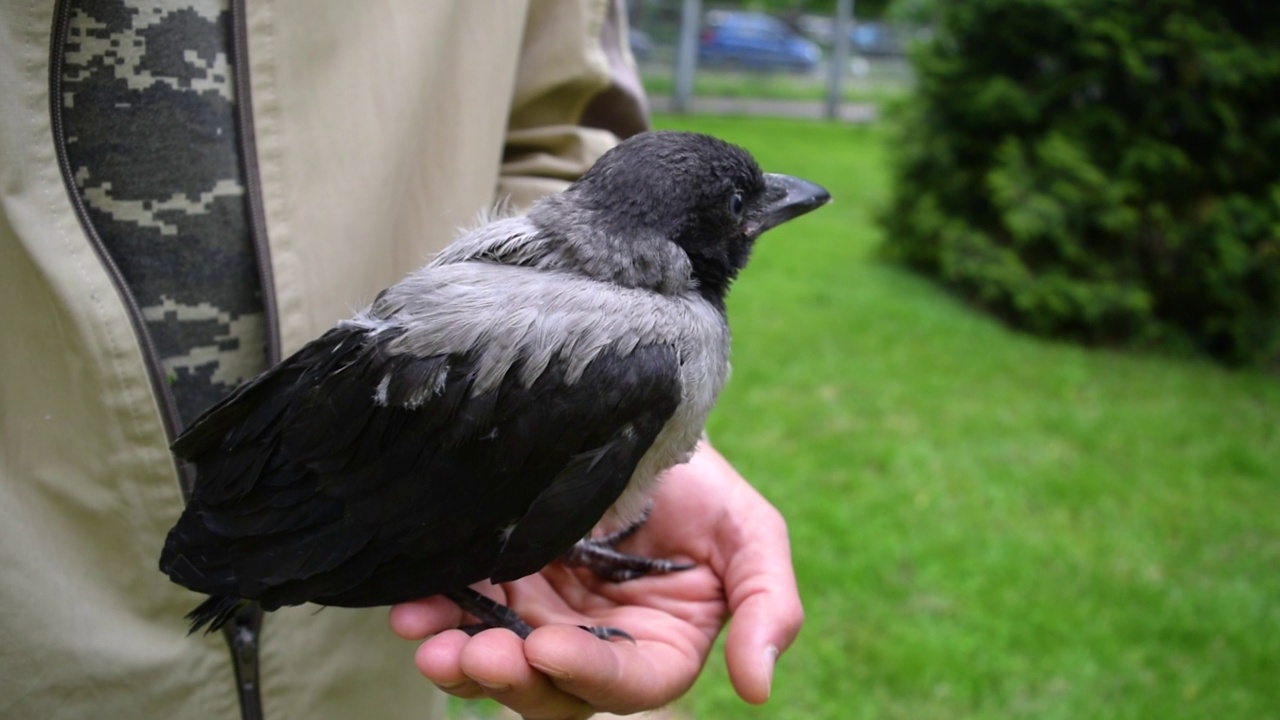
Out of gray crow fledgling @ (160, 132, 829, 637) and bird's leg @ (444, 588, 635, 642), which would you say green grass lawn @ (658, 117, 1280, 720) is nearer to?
bird's leg @ (444, 588, 635, 642)

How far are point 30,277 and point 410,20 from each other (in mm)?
868

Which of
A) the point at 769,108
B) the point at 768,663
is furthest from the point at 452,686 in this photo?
the point at 769,108

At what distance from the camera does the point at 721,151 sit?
1.98 m

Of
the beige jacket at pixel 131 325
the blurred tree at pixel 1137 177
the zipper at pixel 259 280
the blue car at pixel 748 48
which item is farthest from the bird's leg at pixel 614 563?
the blue car at pixel 748 48

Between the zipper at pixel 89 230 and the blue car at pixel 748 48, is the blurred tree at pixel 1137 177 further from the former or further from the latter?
the blue car at pixel 748 48

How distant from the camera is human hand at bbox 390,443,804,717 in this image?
1.57 m

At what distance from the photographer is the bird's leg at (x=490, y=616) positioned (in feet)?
6.19

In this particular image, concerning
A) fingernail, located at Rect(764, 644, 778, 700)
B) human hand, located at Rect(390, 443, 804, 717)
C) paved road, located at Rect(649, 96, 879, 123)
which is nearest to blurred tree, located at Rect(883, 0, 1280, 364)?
human hand, located at Rect(390, 443, 804, 717)

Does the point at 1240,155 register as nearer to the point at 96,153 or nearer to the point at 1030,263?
the point at 1030,263

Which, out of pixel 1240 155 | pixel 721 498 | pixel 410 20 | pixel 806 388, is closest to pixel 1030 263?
pixel 1240 155

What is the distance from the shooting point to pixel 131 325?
1588mm

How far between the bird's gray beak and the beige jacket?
641 millimetres

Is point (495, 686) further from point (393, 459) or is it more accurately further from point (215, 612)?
point (215, 612)

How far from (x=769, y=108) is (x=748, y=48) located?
300 centimetres
